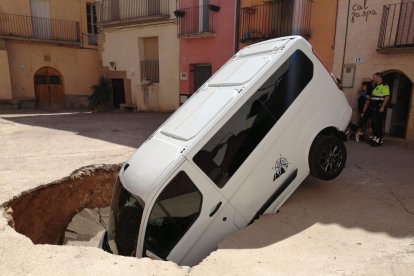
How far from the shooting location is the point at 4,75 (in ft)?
60.6

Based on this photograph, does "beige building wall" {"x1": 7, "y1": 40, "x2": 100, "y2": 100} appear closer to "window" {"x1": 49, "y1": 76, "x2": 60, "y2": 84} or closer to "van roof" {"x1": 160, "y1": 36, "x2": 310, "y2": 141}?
"window" {"x1": 49, "y1": 76, "x2": 60, "y2": 84}

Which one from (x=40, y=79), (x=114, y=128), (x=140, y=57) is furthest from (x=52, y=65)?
(x=114, y=128)

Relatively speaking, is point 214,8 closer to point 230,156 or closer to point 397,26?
point 397,26

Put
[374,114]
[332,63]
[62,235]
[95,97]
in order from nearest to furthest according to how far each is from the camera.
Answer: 1. [62,235]
2. [374,114]
3. [332,63]
4. [95,97]

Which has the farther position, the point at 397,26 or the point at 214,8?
the point at 214,8

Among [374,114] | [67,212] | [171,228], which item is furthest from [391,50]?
[67,212]

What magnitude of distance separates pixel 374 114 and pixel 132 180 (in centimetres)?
719

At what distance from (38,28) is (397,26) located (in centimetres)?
1986

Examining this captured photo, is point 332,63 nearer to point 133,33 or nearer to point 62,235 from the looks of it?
point 62,235

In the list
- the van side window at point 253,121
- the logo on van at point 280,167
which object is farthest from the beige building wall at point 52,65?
the logo on van at point 280,167

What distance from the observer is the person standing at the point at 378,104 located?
8219mm

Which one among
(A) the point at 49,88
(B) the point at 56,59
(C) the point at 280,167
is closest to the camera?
(C) the point at 280,167

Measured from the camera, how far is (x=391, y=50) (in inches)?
336

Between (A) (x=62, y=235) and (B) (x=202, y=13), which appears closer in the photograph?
(A) (x=62, y=235)
